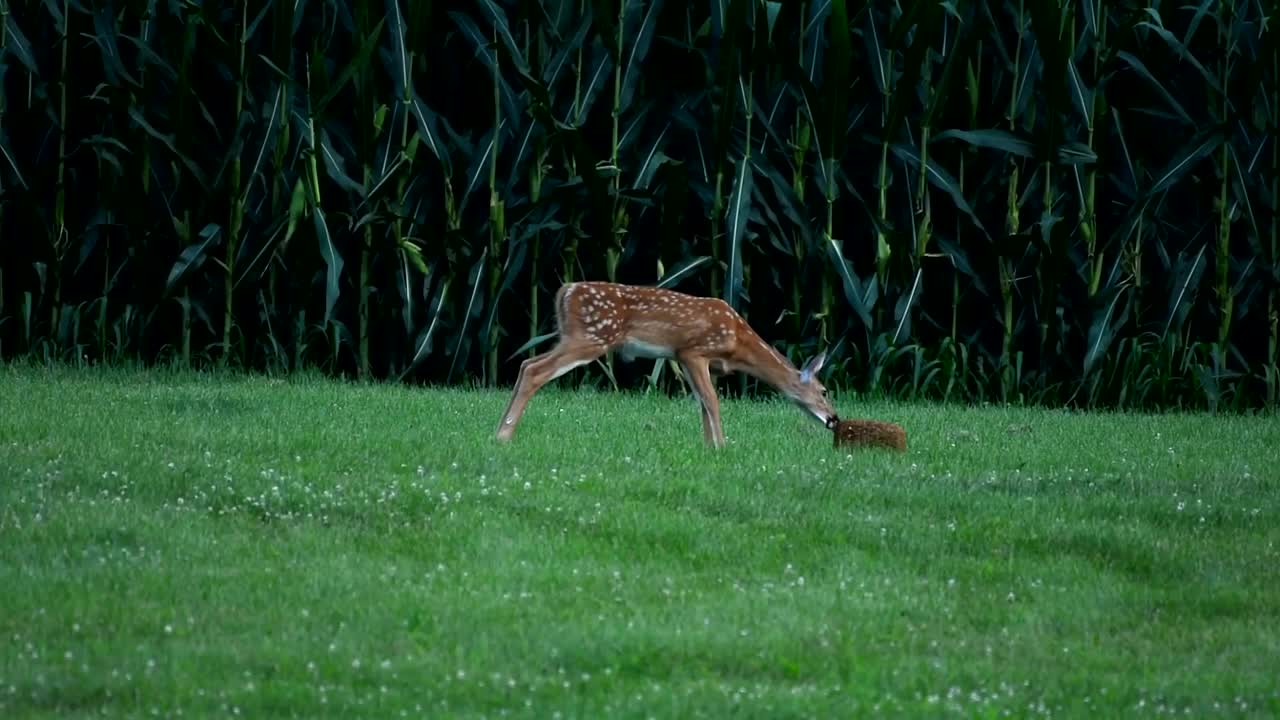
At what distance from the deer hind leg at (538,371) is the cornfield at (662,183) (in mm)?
2929

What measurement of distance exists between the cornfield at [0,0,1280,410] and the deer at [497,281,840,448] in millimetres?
2192

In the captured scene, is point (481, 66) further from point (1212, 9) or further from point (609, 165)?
point (1212, 9)

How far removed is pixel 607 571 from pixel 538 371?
153 inches

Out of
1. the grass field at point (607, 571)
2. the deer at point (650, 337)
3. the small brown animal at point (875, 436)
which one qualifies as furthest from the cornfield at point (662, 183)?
the small brown animal at point (875, 436)

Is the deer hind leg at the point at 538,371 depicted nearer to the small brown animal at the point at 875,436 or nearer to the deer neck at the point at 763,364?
the deer neck at the point at 763,364

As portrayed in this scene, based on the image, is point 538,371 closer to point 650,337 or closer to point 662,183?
point 650,337

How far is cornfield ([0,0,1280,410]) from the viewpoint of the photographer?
15320mm

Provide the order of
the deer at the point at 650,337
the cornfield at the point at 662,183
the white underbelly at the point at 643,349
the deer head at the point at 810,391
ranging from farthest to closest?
the cornfield at the point at 662,183, the deer head at the point at 810,391, the white underbelly at the point at 643,349, the deer at the point at 650,337

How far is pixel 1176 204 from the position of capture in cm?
1622

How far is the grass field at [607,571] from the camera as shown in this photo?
6738 mm

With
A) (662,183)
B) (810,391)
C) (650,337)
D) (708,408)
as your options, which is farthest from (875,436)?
(662,183)

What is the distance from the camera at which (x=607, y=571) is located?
8.30 meters

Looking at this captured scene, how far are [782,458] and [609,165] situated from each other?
4.69m

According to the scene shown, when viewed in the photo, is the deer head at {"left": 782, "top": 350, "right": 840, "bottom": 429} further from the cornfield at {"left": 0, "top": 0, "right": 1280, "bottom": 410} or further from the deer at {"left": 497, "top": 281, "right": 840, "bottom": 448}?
the cornfield at {"left": 0, "top": 0, "right": 1280, "bottom": 410}
